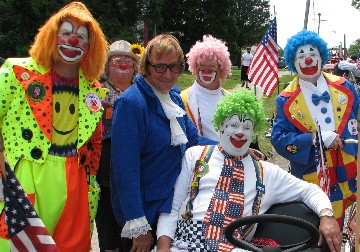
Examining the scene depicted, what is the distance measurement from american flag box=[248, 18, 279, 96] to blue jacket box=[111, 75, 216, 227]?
4.21 metres

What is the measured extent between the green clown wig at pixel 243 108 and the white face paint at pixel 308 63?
0.74 meters

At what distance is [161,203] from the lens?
2.78 metres

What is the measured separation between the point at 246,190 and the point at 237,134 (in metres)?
0.33

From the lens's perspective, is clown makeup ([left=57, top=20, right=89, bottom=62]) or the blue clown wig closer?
clown makeup ([left=57, top=20, right=89, bottom=62])

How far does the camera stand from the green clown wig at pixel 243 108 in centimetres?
288

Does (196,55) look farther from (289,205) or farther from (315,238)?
(315,238)

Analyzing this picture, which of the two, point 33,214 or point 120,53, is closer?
point 33,214

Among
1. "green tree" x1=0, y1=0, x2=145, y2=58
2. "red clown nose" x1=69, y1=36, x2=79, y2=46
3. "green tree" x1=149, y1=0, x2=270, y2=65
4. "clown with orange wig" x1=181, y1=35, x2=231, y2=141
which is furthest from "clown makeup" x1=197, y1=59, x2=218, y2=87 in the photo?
"green tree" x1=149, y1=0, x2=270, y2=65

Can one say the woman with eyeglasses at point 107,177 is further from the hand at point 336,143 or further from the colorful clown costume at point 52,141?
the hand at point 336,143

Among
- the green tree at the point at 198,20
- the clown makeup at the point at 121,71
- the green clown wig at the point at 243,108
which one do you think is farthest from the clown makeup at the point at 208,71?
the green tree at the point at 198,20

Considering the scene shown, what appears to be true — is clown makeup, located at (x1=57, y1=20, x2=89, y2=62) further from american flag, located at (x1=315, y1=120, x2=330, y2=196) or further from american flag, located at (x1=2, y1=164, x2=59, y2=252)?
american flag, located at (x1=315, y1=120, x2=330, y2=196)

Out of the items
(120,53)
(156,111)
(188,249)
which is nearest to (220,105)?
(156,111)

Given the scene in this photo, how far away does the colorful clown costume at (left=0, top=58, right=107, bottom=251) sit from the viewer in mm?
2742

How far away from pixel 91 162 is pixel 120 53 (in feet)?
3.66
